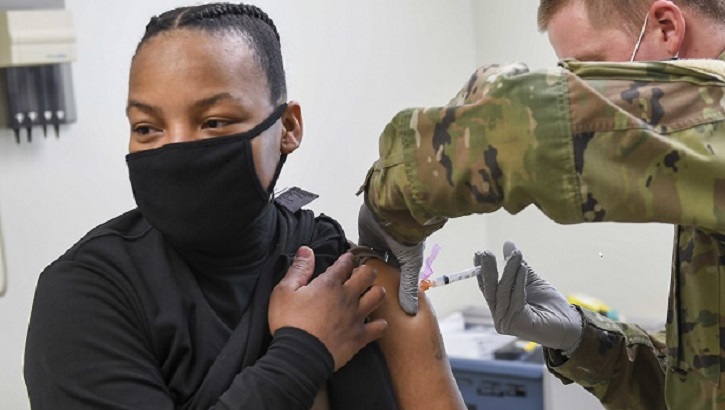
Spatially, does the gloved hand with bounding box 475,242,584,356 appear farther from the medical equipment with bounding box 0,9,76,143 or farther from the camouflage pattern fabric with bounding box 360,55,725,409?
the medical equipment with bounding box 0,9,76,143

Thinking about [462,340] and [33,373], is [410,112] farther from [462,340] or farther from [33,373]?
[462,340]

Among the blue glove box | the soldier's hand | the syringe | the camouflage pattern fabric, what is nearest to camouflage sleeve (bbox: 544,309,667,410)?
the syringe

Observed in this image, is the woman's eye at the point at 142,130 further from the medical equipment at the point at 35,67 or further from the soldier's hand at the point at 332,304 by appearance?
the medical equipment at the point at 35,67

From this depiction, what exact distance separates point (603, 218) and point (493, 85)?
224mm

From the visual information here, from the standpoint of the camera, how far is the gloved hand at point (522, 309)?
5.68 feet

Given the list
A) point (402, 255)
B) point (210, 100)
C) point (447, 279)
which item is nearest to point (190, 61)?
point (210, 100)

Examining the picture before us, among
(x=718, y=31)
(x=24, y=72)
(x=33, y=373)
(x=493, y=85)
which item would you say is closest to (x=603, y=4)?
(x=718, y=31)

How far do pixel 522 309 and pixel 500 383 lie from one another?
5.50ft

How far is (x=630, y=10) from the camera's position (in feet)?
4.97

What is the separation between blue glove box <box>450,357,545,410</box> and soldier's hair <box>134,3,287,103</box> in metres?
2.12

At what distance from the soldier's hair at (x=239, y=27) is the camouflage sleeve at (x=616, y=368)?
0.86 metres

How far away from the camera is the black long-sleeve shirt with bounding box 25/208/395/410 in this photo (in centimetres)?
118

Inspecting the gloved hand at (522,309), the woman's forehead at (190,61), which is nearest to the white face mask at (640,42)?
the gloved hand at (522,309)

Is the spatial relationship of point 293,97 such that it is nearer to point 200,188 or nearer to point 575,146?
point 200,188
